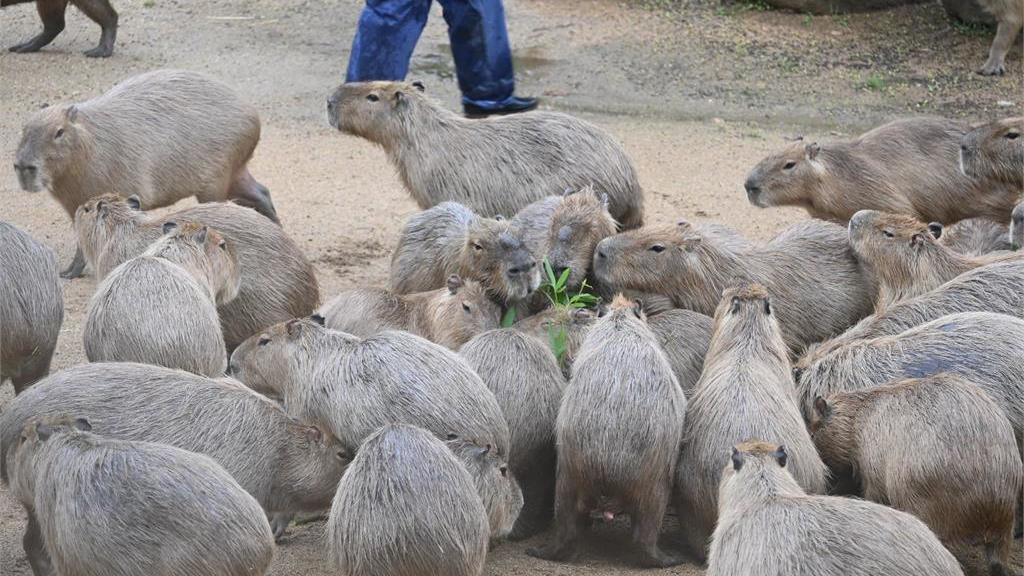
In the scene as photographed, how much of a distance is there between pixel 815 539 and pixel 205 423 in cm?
172

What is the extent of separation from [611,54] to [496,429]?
564cm

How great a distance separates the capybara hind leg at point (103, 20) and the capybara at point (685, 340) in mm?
5580

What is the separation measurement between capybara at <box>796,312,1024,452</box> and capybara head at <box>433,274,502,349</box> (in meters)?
1.10

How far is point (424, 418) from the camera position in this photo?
3.84 meters

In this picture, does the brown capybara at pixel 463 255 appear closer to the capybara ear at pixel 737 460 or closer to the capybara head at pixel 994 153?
Result: the capybara ear at pixel 737 460

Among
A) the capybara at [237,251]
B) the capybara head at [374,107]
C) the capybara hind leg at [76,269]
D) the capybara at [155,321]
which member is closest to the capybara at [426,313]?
the capybara at [237,251]

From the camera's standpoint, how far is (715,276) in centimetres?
485

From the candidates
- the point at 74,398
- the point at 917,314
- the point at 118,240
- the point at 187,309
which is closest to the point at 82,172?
the point at 118,240

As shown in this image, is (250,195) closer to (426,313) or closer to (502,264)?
(426,313)

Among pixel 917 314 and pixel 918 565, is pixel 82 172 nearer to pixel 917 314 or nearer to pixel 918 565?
pixel 917 314

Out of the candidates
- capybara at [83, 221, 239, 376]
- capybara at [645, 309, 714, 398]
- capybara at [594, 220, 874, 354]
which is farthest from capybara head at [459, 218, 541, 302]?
capybara at [83, 221, 239, 376]

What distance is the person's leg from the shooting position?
698 centimetres

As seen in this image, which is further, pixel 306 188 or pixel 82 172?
pixel 306 188

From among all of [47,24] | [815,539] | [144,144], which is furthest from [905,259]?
[47,24]
